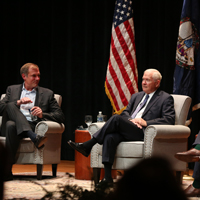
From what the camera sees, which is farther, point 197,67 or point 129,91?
point 129,91

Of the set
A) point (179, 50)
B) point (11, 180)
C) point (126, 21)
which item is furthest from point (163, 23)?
point (11, 180)

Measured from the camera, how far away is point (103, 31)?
5859mm

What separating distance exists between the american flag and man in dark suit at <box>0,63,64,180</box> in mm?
894

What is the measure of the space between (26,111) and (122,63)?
4.87 feet

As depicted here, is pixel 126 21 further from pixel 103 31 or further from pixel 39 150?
pixel 39 150

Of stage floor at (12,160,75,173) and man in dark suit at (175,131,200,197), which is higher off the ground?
man in dark suit at (175,131,200,197)

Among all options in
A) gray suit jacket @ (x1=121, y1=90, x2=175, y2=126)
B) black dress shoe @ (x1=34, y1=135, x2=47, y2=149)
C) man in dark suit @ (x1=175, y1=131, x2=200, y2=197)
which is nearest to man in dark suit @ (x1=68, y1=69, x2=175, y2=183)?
gray suit jacket @ (x1=121, y1=90, x2=175, y2=126)

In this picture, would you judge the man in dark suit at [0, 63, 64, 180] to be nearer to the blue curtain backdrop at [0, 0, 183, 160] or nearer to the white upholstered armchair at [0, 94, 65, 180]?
the white upholstered armchair at [0, 94, 65, 180]

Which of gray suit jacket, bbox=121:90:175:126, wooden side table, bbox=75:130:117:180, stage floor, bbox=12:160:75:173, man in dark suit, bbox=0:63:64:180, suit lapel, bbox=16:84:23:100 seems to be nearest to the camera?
gray suit jacket, bbox=121:90:175:126

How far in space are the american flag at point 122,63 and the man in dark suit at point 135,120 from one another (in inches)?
25.1

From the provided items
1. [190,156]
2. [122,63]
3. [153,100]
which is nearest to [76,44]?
[122,63]

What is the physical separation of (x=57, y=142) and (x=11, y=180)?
27.3 inches

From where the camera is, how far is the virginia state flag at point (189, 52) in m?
4.28

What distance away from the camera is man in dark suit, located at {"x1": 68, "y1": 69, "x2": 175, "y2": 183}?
3.49 m
